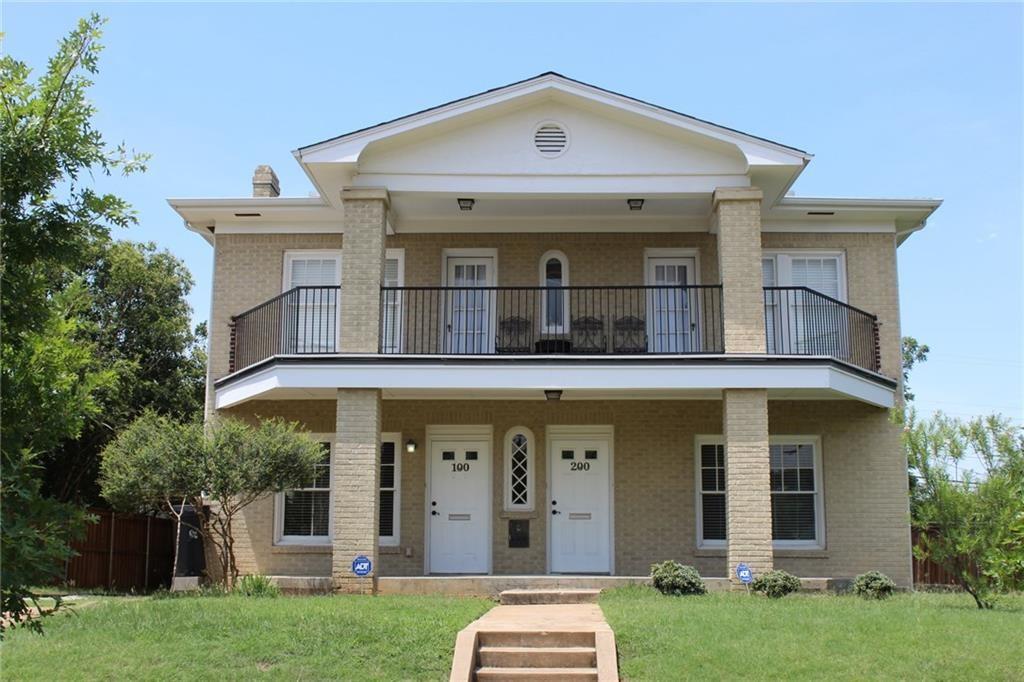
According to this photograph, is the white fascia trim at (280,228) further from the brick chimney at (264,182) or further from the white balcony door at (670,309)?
the white balcony door at (670,309)

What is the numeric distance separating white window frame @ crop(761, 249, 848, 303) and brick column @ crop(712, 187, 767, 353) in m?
2.52

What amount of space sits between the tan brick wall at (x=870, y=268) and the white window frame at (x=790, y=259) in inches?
2.8

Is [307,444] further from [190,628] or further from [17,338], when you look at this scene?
[17,338]

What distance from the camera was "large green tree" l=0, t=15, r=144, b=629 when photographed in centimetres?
607

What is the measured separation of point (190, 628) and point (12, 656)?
64.1 inches

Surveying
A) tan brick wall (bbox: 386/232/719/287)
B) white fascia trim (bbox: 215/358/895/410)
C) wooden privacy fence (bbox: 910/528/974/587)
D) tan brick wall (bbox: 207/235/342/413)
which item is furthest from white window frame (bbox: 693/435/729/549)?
tan brick wall (bbox: 207/235/342/413)

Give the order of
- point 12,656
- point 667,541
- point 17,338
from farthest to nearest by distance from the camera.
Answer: point 667,541, point 12,656, point 17,338

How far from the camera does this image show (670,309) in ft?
59.7

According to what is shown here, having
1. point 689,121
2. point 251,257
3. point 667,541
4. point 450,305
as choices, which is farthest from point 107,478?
point 689,121

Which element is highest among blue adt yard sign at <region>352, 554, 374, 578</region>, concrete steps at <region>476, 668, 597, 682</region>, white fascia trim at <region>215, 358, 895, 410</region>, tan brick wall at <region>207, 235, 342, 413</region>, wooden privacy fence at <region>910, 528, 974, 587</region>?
tan brick wall at <region>207, 235, 342, 413</region>

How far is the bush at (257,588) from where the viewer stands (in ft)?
46.5

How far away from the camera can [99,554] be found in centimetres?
1952

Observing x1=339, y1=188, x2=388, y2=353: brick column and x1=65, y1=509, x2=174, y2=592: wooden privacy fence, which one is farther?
x1=65, y1=509, x2=174, y2=592: wooden privacy fence

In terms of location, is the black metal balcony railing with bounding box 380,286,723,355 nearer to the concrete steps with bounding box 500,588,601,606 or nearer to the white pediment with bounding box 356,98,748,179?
the white pediment with bounding box 356,98,748,179
